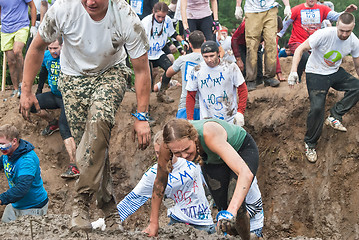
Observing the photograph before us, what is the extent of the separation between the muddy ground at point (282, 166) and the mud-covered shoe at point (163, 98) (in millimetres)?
111

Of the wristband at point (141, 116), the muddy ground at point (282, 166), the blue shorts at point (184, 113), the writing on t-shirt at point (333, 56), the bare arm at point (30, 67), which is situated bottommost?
the muddy ground at point (282, 166)

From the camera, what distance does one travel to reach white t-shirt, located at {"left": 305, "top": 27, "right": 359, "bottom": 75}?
6133 millimetres

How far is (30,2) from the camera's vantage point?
8219mm

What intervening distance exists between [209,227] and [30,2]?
19.1 feet

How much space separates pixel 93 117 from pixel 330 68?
3.93 meters

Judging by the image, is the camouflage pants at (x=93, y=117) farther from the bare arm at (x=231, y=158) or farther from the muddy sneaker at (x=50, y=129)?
the muddy sneaker at (x=50, y=129)

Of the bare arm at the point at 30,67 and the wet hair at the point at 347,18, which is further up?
the bare arm at the point at 30,67

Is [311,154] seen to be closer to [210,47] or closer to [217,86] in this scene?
[217,86]

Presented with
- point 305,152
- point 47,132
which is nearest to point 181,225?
point 305,152

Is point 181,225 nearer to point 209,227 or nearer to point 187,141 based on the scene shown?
point 209,227

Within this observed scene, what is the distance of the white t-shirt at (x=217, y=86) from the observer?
5961mm

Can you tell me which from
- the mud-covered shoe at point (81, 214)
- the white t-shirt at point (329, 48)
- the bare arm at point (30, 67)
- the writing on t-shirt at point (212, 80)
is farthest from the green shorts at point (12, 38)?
the mud-covered shoe at point (81, 214)

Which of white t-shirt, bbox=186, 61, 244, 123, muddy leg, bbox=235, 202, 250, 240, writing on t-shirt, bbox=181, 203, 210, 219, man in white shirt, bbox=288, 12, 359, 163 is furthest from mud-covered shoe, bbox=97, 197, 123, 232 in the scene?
man in white shirt, bbox=288, 12, 359, 163

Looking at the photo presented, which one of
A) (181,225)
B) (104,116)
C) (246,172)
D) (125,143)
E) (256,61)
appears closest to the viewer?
(246,172)
